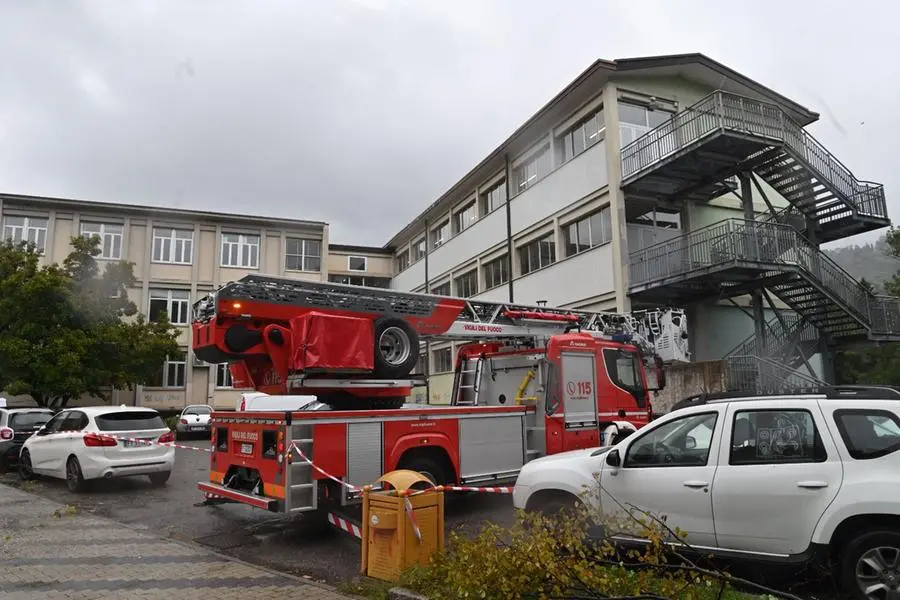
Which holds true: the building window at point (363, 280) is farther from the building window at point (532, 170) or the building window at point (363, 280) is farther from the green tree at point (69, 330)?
the building window at point (532, 170)

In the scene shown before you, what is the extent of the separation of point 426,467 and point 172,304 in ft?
108

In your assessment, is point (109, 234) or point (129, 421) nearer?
point (129, 421)

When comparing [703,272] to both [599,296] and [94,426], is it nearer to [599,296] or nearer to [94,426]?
[599,296]

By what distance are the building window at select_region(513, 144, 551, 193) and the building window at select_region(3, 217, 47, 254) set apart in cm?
2605

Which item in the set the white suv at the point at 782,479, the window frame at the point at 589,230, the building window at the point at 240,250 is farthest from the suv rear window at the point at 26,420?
the building window at the point at 240,250

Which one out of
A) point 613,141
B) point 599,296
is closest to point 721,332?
point 599,296

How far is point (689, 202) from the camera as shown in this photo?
2183 centimetres

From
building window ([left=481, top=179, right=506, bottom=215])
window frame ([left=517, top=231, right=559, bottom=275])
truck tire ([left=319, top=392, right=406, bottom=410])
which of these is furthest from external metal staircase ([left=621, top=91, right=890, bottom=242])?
truck tire ([left=319, top=392, right=406, bottom=410])

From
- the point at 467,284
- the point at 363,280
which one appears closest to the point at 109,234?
the point at 363,280

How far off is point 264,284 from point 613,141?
49.9ft

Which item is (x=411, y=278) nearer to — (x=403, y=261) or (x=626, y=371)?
(x=403, y=261)

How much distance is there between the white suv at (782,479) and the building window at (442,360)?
28596 millimetres

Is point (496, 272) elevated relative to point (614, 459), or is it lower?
elevated

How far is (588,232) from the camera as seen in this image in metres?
22.4
